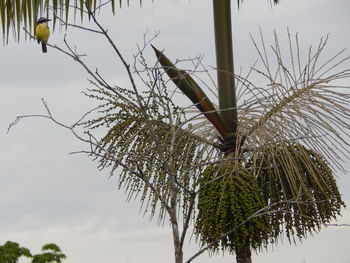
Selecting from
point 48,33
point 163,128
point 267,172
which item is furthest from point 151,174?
point 48,33

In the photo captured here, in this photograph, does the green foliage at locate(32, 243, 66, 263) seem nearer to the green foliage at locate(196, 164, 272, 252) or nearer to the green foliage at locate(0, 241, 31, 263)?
the green foliage at locate(0, 241, 31, 263)

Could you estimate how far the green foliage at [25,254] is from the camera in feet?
23.0

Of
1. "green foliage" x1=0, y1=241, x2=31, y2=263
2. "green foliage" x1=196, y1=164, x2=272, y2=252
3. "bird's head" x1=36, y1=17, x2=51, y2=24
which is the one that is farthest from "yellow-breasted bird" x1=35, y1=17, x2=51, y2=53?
"green foliage" x1=0, y1=241, x2=31, y2=263

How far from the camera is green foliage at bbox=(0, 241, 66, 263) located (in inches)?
276

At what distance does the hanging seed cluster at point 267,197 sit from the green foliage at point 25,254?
2114 mm

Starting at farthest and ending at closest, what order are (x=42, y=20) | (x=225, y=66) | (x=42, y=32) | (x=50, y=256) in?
1. (x=225, y=66)
2. (x=42, y=20)
3. (x=42, y=32)
4. (x=50, y=256)

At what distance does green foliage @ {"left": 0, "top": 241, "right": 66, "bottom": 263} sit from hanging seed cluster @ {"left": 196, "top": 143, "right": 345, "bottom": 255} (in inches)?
83.2

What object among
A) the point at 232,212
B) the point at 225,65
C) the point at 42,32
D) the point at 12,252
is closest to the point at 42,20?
the point at 42,32

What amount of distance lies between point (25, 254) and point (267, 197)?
3202 mm

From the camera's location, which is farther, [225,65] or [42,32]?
[225,65]

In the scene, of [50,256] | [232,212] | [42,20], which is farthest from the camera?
[42,20]

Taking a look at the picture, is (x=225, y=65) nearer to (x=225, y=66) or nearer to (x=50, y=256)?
(x=225, y=66)

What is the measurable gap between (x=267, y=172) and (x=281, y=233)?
0.71 m

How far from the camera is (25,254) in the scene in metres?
7.20
